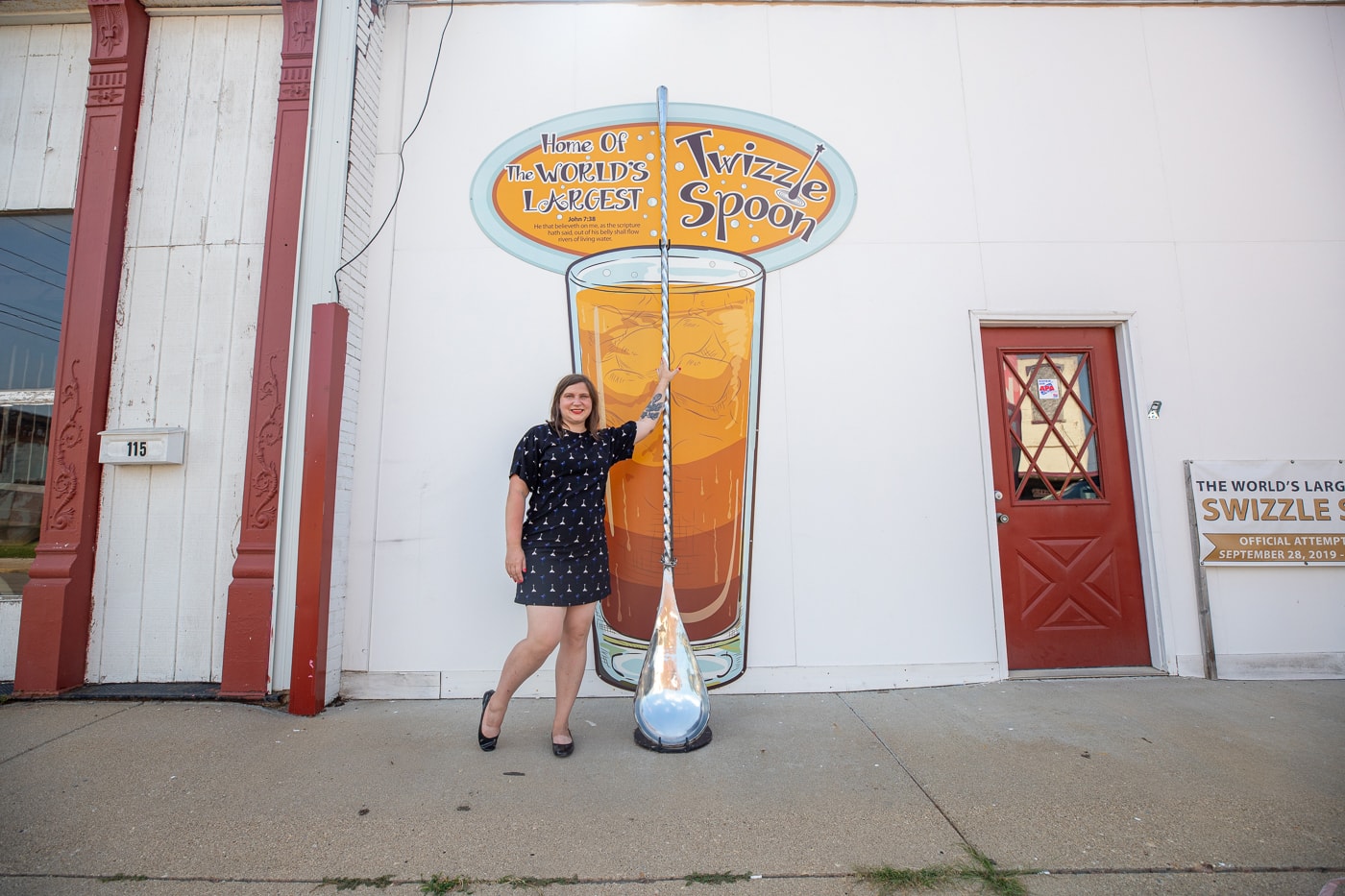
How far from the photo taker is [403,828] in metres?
1.93

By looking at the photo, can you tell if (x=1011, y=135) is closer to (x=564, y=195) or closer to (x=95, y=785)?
(x=564, y=195)

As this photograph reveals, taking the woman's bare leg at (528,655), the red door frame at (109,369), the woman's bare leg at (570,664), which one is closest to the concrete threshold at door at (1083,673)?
the woman's bare leg at (570,664)

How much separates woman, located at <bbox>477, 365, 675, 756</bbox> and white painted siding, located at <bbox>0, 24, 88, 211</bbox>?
368cm

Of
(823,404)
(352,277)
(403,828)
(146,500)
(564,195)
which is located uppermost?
(564,195)

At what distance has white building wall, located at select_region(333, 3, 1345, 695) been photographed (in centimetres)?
324

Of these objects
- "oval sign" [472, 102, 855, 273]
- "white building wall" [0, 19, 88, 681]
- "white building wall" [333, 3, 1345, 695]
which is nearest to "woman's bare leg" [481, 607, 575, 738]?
"white building wall" [333, 3, 1345, 695]

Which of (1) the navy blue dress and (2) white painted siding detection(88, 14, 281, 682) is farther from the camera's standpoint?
(2) white painted siding detection(88, 14, 281, 682)

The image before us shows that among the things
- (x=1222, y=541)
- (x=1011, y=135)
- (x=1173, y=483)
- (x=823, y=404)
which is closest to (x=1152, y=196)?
(x=1011, y=135)

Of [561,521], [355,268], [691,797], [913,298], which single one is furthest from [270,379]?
[913,298]

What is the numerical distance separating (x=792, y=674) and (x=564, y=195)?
3038mm

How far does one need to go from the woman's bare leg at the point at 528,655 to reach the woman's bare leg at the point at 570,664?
4 cm

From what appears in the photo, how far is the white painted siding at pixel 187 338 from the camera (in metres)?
3.25

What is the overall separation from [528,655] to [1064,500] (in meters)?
3.14

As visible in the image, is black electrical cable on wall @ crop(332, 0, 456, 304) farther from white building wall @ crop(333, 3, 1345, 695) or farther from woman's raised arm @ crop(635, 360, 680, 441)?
woman's raised arm @ crop(635, 360, 680, 441)
